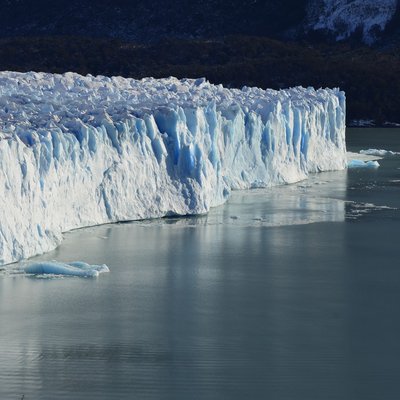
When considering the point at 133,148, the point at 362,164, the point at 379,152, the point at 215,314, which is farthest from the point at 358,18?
the point at 215,314

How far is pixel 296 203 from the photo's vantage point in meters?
17.0

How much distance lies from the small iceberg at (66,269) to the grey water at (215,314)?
0.11 meters

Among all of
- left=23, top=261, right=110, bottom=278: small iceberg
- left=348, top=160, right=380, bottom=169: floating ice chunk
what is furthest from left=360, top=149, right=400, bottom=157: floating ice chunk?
left=23, top=261, right=110, bottom=278: small iceberg

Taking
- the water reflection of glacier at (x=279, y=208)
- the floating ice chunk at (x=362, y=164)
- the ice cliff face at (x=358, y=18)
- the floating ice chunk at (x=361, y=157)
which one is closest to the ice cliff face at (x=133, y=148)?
the water reflection of glacier at (x=279, y=208)

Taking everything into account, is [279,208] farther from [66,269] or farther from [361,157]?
[361,157]

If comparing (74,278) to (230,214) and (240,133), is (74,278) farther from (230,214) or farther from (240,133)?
(240,133)

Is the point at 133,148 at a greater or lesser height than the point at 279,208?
greater

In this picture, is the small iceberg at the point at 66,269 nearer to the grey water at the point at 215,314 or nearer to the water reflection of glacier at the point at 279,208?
the grey water at the point at 215,314

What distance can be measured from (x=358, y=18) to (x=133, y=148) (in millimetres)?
36953

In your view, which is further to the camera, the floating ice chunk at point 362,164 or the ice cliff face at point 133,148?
the floating ice chunk at point 362,164

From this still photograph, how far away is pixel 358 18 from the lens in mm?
49969

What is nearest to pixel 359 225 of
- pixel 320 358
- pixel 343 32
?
pixel 320 358

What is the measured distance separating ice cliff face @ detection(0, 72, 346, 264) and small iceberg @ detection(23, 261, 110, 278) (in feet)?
0.93

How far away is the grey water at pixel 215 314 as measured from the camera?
8.36m
